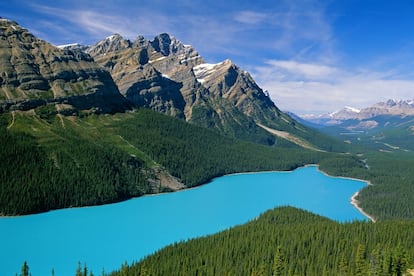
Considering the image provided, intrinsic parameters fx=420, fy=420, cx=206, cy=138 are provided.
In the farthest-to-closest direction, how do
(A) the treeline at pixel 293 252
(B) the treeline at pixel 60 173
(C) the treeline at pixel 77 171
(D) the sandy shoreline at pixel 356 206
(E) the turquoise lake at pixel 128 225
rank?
1. (D) the sandy shoreline at pixel 356 206
2. (C) the treeline at pixel 77 171
3. (B) the treeline at pixel 60 173
4. (E) the turquoise lake at pixel 128 225
5. (A) the treeline at pixel 293 252

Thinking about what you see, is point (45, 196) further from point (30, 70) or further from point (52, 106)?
point (30, 70)

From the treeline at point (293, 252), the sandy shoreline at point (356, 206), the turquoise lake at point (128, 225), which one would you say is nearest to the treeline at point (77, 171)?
the sandy shoreline at point (356, 206)

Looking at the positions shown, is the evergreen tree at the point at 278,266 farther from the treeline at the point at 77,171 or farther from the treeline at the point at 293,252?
the treeline at the point at 77,171

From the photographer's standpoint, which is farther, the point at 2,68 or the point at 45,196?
the point at 2,68

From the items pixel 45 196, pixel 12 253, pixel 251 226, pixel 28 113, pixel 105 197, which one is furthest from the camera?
pixel 28 113

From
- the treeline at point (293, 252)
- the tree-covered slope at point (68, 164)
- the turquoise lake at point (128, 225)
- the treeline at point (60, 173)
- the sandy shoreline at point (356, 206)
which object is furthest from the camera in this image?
the sandy shoreline at point (356, 206)

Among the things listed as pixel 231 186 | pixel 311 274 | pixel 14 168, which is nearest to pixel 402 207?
pixel 231 186
